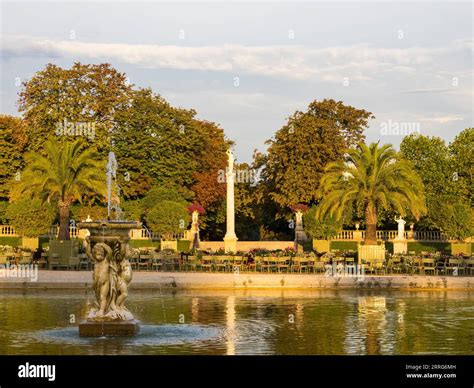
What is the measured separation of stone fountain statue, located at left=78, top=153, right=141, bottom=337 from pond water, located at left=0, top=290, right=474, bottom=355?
0.45 metres

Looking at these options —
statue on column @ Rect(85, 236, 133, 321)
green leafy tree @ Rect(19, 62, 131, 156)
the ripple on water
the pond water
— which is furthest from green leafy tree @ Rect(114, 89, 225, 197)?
statue on column @ Rect(85, 236, 133, 321)

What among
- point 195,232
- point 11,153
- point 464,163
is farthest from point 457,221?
point 11,153

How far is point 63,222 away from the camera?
5194cm

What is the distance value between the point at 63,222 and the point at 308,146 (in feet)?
69.3

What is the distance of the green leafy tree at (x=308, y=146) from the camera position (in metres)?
66.9

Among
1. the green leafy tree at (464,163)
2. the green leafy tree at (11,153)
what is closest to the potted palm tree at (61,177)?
the green leafy tree at (11,153)

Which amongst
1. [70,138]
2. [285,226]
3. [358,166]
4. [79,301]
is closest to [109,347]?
[79,301]

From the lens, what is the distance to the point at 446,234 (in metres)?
59.6

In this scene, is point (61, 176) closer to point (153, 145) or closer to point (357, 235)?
point (153, 145)

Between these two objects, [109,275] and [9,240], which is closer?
[109,275]

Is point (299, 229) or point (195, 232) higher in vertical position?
point (299, 229)

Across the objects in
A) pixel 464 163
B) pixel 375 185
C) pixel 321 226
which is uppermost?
pixel 464 163

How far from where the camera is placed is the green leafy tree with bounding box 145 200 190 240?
5862 cm
